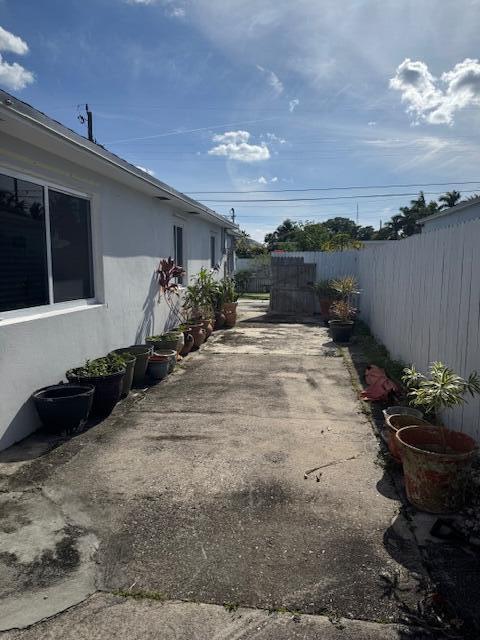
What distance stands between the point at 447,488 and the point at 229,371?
4.33m

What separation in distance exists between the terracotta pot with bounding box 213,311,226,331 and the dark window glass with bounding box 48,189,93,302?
572cm

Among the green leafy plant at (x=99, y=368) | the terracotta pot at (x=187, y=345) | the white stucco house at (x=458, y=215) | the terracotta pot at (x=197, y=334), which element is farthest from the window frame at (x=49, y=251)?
the white stucco house at (x=458, y=215)

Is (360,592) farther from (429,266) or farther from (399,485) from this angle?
(429,266)

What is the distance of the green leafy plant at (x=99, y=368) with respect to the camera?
4859mm

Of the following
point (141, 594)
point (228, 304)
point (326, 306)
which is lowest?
point (141, 594)

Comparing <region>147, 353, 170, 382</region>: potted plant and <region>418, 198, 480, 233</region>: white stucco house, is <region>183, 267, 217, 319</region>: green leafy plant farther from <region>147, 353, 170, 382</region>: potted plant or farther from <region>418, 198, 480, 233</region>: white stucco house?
<region>418, 198, 480, 233</region>: white stucco house

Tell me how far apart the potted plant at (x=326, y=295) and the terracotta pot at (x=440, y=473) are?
361 inches

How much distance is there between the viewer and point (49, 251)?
477 cm

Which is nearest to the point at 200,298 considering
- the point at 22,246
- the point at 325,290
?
the point at 325,290

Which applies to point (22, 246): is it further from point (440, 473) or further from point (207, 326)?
point (207, 326)

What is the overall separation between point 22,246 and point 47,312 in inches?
31.2

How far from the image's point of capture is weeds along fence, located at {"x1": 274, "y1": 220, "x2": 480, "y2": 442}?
3.60 meters

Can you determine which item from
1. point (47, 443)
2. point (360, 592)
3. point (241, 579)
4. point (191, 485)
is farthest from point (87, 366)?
point (360, 592)

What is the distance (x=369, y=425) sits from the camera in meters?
4.64
